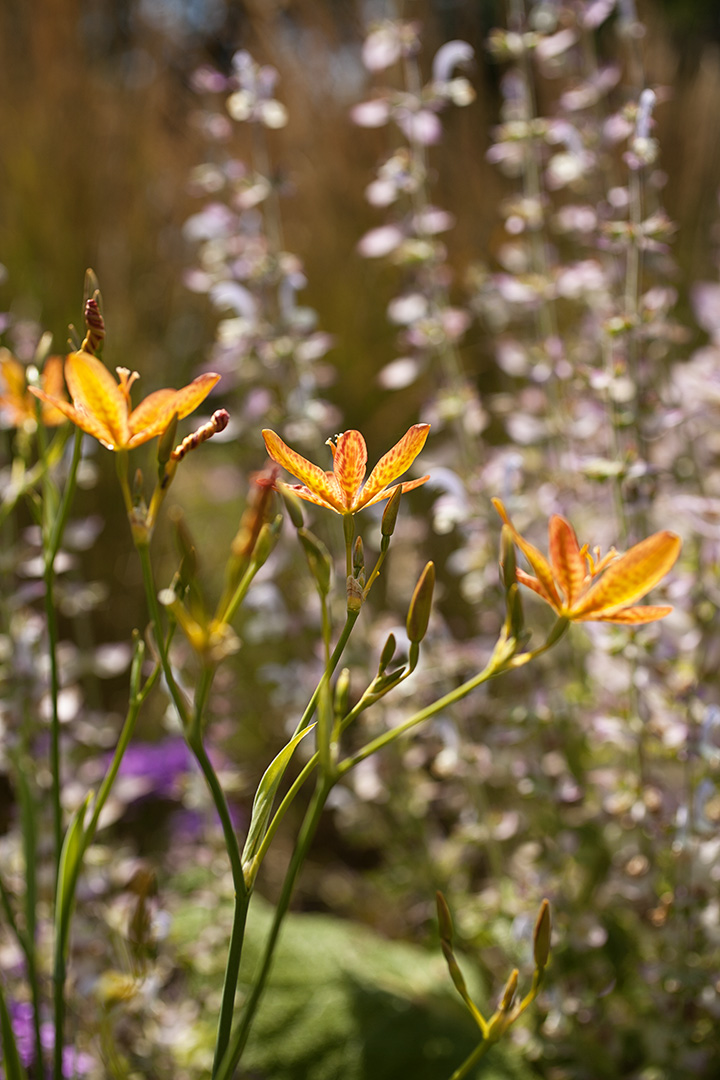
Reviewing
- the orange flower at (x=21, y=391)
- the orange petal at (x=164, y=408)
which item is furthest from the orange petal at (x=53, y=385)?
the orange petal at (x=164, y=408)

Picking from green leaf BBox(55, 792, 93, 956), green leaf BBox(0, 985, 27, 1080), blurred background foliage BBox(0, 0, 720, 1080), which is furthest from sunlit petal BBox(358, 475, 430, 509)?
blurred background foliage BBox(0, 0, 720, 1080)

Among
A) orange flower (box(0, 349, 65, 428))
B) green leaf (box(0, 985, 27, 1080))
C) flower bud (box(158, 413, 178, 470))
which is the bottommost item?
green leaf (box(0, 985, 27, 1080))

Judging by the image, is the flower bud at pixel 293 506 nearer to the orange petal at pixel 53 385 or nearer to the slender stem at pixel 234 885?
the slender stem at pixel 234 885

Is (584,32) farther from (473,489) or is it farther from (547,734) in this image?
(547,734)

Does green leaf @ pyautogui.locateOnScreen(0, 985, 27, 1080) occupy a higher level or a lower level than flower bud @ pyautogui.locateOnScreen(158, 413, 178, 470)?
lower

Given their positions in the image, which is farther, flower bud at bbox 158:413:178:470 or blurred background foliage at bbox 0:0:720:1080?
blurred background foliage at bbox 0:0:720:1080

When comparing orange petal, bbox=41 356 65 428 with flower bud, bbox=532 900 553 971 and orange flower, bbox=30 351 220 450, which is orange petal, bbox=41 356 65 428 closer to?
orange flower, bbox=30 351 220 450

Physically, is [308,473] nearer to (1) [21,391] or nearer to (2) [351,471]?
(2) [351,471]

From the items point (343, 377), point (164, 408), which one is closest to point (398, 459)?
point (164, 408)
